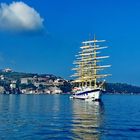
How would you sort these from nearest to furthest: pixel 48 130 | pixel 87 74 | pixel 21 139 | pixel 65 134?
pixel 21 139, pixel 65 134, pixel 48 130, pixel 87 74

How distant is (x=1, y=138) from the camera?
145 ft

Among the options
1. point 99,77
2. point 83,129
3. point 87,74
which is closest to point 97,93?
point 99,77

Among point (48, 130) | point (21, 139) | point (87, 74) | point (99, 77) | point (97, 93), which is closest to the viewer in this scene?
point (21, 139)

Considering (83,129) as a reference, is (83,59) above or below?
above

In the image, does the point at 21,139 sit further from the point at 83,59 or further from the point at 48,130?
the point at 83,59

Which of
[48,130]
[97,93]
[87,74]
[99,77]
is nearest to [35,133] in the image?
[48,130]

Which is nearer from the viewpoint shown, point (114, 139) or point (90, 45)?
point (114, 139)

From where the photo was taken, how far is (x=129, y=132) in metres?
50.6

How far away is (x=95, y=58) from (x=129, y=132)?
422 feet

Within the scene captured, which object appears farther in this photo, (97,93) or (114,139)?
(97,93)

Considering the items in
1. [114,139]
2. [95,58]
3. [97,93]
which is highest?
[95,58]

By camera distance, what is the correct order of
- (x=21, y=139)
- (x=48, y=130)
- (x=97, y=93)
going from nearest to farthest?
1. (x=21, y=139)
2. (x=48, y=130)
3. (x=97, y=93)

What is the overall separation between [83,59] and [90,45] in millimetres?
8908

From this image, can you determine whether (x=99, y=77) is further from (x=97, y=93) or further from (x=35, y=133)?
(x=35, y=133)
